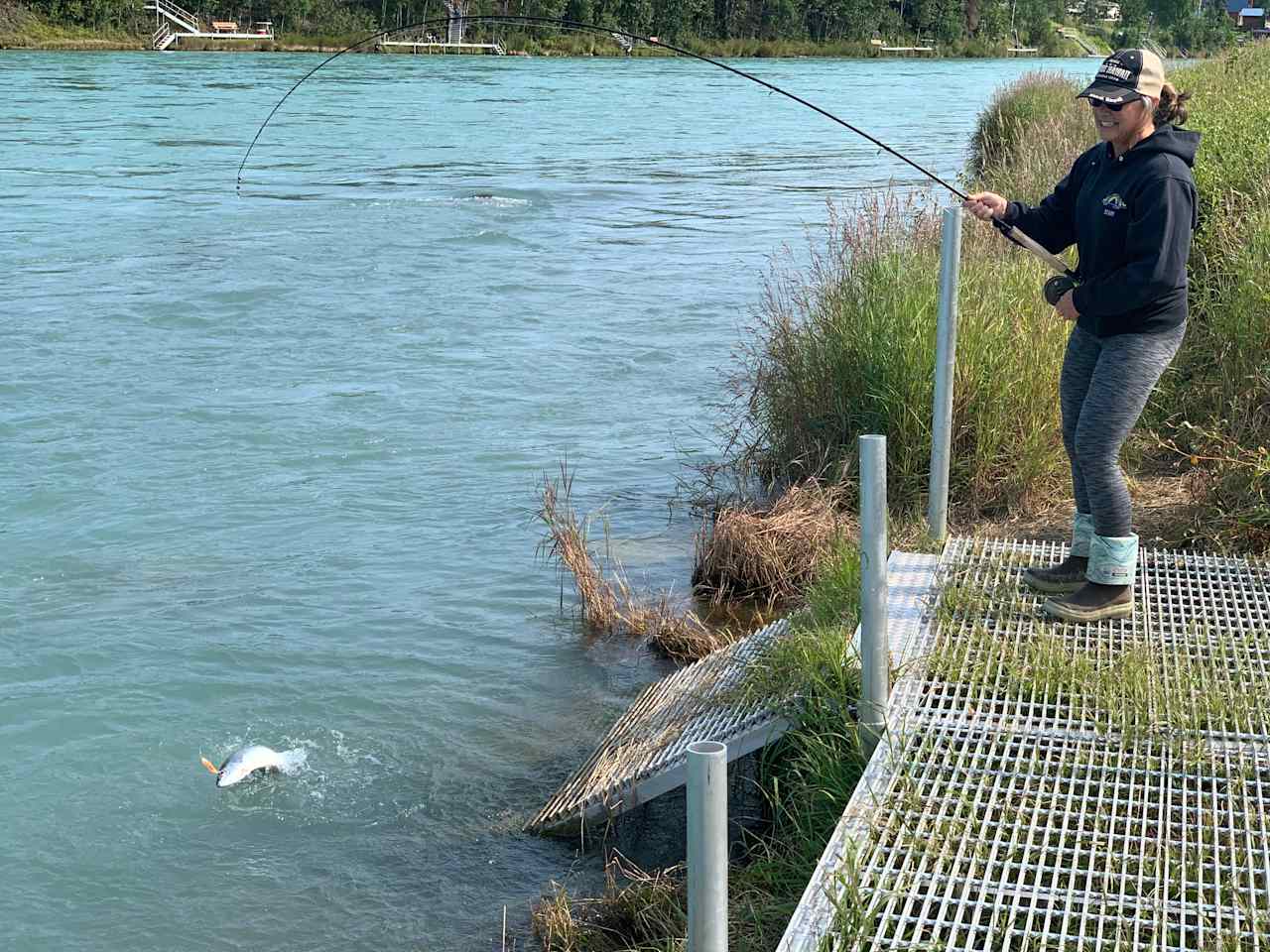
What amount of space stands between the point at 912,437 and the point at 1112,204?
107 inches

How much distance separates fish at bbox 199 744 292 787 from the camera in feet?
17.4

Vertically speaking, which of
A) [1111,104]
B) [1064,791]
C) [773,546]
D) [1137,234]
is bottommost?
→ [773,546]

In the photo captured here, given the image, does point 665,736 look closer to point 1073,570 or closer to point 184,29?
point 1073,570

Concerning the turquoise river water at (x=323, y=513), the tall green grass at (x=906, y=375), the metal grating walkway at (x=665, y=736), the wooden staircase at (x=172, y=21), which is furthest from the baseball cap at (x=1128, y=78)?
the wooden staircase at (x=172, y=21)

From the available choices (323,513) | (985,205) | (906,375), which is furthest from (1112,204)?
(323,513)

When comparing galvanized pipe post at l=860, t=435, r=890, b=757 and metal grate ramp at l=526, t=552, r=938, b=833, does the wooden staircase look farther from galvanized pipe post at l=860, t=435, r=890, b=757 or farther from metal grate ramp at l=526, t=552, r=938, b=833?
galvanized pipe post at l=860, t=435, r=890, b=757

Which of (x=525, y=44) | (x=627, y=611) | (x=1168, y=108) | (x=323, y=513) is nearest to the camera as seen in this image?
(x=1168, y=108)

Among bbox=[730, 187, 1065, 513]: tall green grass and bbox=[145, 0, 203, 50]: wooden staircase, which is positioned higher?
bbox=[145, 0, 203, 50]: wooden staircase

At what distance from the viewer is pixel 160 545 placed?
780cm

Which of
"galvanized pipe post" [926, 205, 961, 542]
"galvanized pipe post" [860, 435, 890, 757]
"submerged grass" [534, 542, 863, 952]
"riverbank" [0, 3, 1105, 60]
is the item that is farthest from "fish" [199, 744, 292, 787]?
"riverbank" [0, 3, 1105, 60]

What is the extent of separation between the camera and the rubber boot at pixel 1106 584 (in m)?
4.51

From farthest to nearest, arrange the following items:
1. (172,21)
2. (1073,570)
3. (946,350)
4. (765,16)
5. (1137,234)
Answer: (765,16) < (172,21) < (946,350) < (1073,570) < (1137,234)

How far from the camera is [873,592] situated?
3.72 meters

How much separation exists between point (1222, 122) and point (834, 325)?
3527 millimetres
